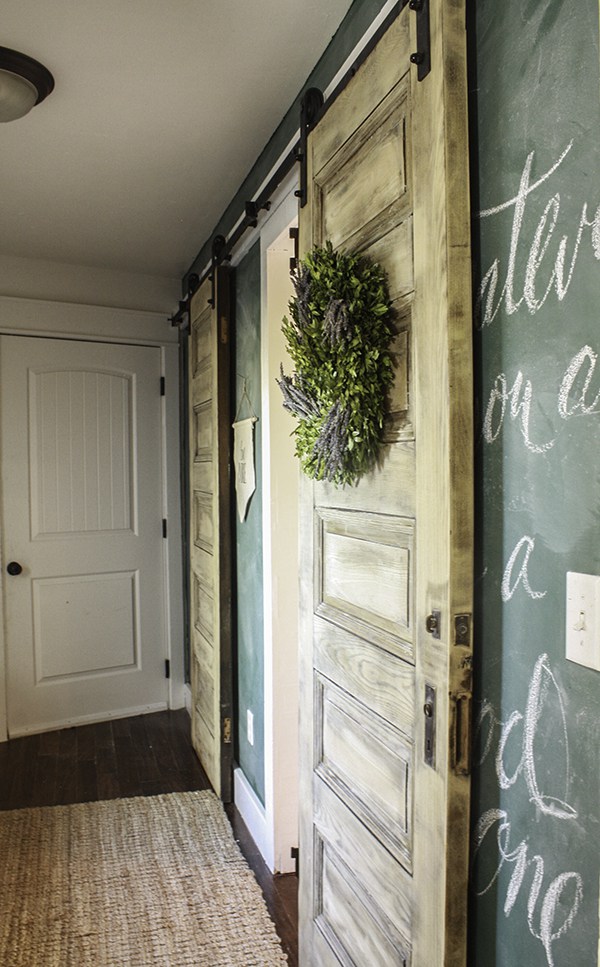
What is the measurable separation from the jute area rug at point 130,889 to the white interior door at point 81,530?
102cm

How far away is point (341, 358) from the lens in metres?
1.25

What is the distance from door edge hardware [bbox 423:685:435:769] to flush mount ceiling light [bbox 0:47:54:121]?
6.17ft

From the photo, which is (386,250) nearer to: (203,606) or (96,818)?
(203,606)

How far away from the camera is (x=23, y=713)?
11.4 feet

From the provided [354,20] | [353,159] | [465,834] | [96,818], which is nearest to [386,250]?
[353,159]

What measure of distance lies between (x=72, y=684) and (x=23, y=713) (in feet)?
A: 0.94

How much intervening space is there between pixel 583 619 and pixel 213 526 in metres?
2.08

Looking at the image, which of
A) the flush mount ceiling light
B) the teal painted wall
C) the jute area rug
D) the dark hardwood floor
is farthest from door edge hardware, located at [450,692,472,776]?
the flush mount ceiling light

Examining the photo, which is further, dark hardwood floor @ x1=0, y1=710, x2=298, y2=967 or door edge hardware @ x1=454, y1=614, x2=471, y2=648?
dark hardwood floor @ x1=0, y1=710, x2=298, y2=967

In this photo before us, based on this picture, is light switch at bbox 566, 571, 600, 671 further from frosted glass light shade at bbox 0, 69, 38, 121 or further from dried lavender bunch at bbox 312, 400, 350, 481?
frosted glass light shade at bbox 0, 69, 38, 121

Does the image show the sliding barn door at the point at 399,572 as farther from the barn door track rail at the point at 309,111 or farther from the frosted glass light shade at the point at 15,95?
the frosted glass light shade at the point at 15,95

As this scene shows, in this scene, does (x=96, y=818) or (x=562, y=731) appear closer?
(x=562, y=731)

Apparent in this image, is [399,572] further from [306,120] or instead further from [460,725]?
[306,120]

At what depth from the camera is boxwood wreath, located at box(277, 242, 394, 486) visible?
1232 millimetres
